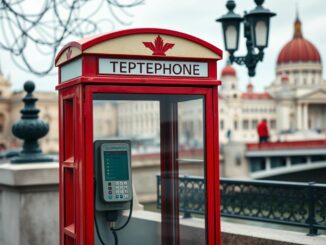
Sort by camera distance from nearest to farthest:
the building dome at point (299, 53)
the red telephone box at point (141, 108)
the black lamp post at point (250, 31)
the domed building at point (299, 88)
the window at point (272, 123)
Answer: the red telephone box at point (141, 108) → the black lamp post at point (250, 31) → the domed building at point (299, 88) → the window at point (272, 123) → the building dome at point (299, 53)

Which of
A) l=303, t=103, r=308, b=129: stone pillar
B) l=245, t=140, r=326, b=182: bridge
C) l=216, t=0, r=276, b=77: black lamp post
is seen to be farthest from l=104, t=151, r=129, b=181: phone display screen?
l=303, t=103, r=308, b=129: stone pillar

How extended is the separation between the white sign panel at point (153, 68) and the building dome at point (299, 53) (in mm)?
115731

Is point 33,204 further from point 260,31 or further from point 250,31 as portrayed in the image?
point 250,31

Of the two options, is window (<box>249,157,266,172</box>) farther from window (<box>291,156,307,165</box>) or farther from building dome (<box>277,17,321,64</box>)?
building dome (<box>277,17,321,64</box>)

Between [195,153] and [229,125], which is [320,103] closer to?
[229,125]

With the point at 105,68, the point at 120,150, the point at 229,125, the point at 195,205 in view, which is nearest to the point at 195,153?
the point at 120,150

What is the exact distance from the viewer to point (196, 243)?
3.84 meters

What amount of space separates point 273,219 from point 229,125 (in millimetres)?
93477

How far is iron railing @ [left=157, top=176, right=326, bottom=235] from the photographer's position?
522 cm

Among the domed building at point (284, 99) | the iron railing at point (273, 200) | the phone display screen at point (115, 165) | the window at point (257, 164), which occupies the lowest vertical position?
the window at point (257, 164)

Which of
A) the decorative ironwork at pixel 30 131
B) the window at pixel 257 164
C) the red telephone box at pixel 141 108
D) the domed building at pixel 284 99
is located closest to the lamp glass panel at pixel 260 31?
the decorative ironwork at pixel 30 131

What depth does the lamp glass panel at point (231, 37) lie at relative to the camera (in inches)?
374

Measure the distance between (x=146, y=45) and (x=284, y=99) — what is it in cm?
10462

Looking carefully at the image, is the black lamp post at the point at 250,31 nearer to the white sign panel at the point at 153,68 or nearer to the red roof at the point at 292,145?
the white sign panel at the point at 153,68
